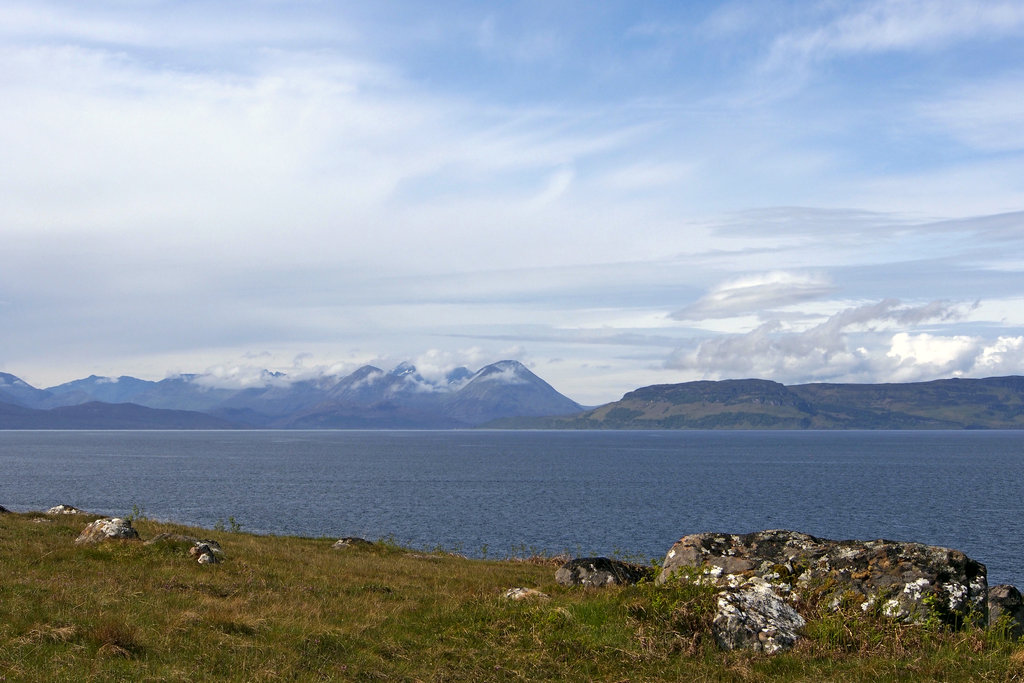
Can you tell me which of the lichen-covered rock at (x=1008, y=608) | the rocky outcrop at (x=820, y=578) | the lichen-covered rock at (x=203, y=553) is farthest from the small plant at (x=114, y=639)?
the lichen-covered rock at (x=1008, y=608)

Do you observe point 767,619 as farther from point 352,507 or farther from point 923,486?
point 923,486

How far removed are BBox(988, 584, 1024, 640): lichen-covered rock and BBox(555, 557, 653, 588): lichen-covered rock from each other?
7.91 meters

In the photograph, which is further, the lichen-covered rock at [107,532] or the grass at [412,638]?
the lichen-covered rock at [107,532]

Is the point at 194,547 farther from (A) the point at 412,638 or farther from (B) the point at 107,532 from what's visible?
(A) the point at 412,638

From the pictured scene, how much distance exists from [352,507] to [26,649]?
310 feet

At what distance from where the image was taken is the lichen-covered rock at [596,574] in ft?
69.1

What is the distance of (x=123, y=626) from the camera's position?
1365cm

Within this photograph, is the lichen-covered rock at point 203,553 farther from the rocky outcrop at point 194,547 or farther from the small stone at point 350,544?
the small stone at point 350,544

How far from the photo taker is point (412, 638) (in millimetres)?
14539

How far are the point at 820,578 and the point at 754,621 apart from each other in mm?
3468

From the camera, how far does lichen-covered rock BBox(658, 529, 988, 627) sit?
51.4ft

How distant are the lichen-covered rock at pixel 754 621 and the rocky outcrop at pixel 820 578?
2 centimetres

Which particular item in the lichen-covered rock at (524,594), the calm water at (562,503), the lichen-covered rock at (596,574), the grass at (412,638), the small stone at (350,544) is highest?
the grass at (412,638)

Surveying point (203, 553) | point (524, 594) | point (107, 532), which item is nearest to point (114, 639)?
point (524, 594)
